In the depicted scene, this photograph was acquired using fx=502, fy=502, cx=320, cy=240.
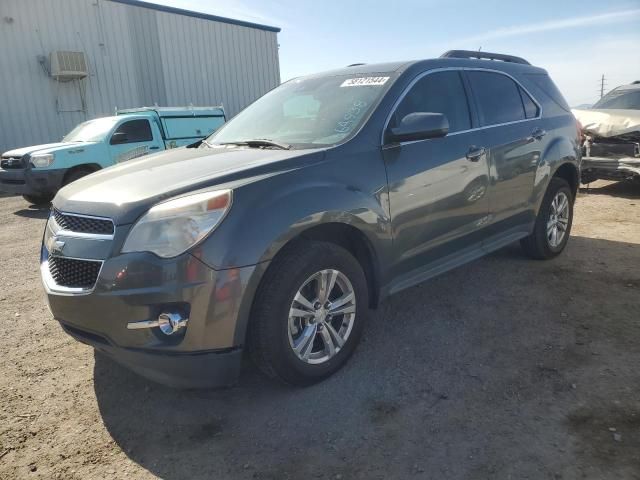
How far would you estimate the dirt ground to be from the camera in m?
2.25

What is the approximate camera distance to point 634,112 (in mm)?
8508

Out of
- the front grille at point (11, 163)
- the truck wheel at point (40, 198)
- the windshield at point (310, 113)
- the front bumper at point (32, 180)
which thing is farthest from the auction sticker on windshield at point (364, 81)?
the front grille at point (11, 163)

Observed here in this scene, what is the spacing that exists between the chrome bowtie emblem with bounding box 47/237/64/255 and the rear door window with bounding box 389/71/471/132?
6.79 feet

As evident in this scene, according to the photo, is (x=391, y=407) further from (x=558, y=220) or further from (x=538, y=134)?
(x=558, y=220)

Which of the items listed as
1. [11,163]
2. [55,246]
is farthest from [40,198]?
[55,246]

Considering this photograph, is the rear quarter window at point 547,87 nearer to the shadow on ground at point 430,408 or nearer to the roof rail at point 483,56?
the roof rail at point 483,56

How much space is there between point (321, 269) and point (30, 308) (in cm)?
285

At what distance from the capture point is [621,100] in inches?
367

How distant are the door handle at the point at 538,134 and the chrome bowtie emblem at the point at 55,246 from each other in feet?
12.2

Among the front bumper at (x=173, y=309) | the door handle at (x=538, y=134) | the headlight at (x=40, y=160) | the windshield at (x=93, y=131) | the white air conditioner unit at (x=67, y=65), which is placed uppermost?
the white air conditioner unit at (x=67, y=65)

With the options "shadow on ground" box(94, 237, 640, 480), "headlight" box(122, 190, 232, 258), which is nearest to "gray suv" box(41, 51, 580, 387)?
"headlight" box(122, 190, 232, 258)

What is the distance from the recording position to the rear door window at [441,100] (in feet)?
11.1

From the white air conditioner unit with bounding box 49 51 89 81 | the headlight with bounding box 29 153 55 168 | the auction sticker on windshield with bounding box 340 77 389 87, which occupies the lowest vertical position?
the headlight with bounding box 29 153 55 168

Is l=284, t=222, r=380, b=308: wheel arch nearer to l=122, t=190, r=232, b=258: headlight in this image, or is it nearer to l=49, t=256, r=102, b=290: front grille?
l=122, t=190, r=232, b=258: headlight
